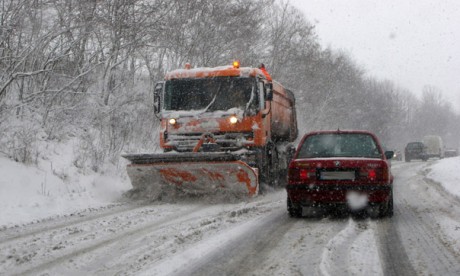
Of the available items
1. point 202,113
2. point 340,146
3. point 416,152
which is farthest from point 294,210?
point 416,152

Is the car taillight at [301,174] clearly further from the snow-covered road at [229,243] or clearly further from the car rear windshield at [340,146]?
the snow-covered road at [229,243]

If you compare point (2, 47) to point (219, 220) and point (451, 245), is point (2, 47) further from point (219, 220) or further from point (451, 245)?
point (451, 245)

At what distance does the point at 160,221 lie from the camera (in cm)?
800

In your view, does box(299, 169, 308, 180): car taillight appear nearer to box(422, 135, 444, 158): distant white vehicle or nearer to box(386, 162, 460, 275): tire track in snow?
box(386, 162, 460, 275): tire track in snow

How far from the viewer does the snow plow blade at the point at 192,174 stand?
10.3m

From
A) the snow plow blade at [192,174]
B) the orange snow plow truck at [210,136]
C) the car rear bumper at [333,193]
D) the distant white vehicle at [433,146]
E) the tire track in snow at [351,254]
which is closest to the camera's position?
the tire track in snow at [351,254]

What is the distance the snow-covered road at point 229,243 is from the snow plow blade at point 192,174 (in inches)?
39.9

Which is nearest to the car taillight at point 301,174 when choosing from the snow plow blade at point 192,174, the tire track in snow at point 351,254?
the tire track in snow at point 351,254

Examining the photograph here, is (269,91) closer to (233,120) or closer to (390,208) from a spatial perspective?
(233,120)

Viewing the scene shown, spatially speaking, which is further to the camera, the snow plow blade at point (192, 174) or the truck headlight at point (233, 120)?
the truck headlight at point (233, 120)

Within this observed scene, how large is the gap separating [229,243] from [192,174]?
4.51m

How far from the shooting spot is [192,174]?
1062 cm

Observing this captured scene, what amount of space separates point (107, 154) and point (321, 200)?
8175 mm

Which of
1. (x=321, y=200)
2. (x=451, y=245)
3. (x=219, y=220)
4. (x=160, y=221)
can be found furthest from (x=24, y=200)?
(x=451, y=245)
